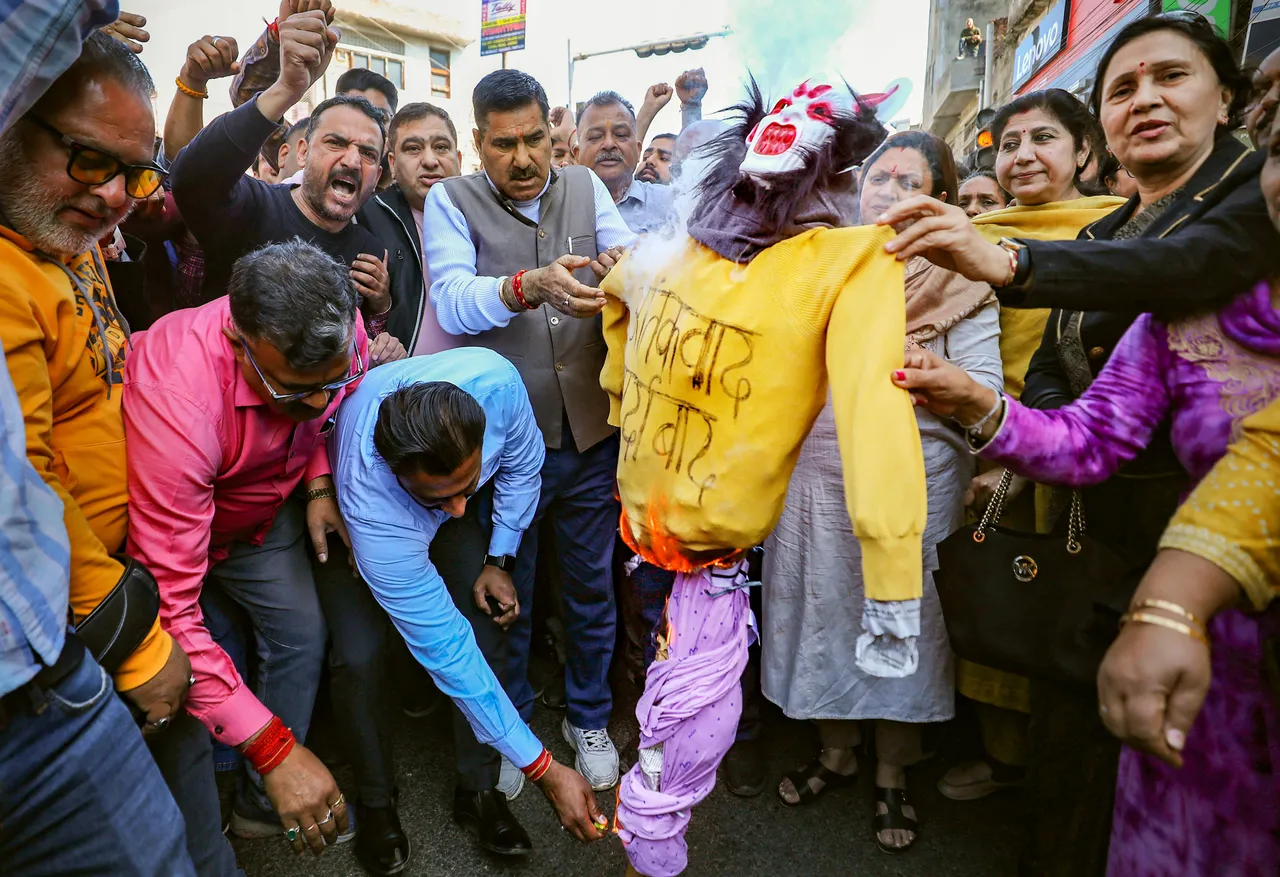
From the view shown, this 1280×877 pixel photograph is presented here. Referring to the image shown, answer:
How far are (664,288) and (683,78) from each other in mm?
2470

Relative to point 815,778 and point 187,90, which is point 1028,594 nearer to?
point 815,778

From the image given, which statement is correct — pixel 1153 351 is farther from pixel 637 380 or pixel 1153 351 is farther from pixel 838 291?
pixel 637 380

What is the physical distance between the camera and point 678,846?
1777 millimetres

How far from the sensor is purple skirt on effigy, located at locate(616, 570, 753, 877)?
1.71 meters

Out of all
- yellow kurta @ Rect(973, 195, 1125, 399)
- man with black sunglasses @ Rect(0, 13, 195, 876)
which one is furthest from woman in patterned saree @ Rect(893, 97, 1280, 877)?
man with black sunglasses @ Rect(0, 13, 195, 876)

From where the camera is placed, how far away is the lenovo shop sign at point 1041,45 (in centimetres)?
841

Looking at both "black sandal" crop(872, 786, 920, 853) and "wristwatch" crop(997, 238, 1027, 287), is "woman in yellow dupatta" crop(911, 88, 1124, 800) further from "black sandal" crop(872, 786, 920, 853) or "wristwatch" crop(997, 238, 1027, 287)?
"wristwatch" crop(997, 238, 1027, 287)

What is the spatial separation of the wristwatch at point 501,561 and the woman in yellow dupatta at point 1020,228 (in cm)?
152

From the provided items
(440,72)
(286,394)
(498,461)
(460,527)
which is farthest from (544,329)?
(440,72)

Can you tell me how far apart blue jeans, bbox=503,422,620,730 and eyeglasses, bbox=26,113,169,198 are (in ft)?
4.66

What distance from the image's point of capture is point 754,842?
90.7 inches

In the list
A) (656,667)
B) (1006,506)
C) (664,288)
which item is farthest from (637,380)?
(1006,506)

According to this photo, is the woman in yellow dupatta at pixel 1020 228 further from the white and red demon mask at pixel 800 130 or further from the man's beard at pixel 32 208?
the man's beard at pixel 32 208

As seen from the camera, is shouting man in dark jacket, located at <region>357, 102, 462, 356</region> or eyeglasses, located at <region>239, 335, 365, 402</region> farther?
shouting man in dark jacket, located at <region>357, 102, 462, 356</region>
